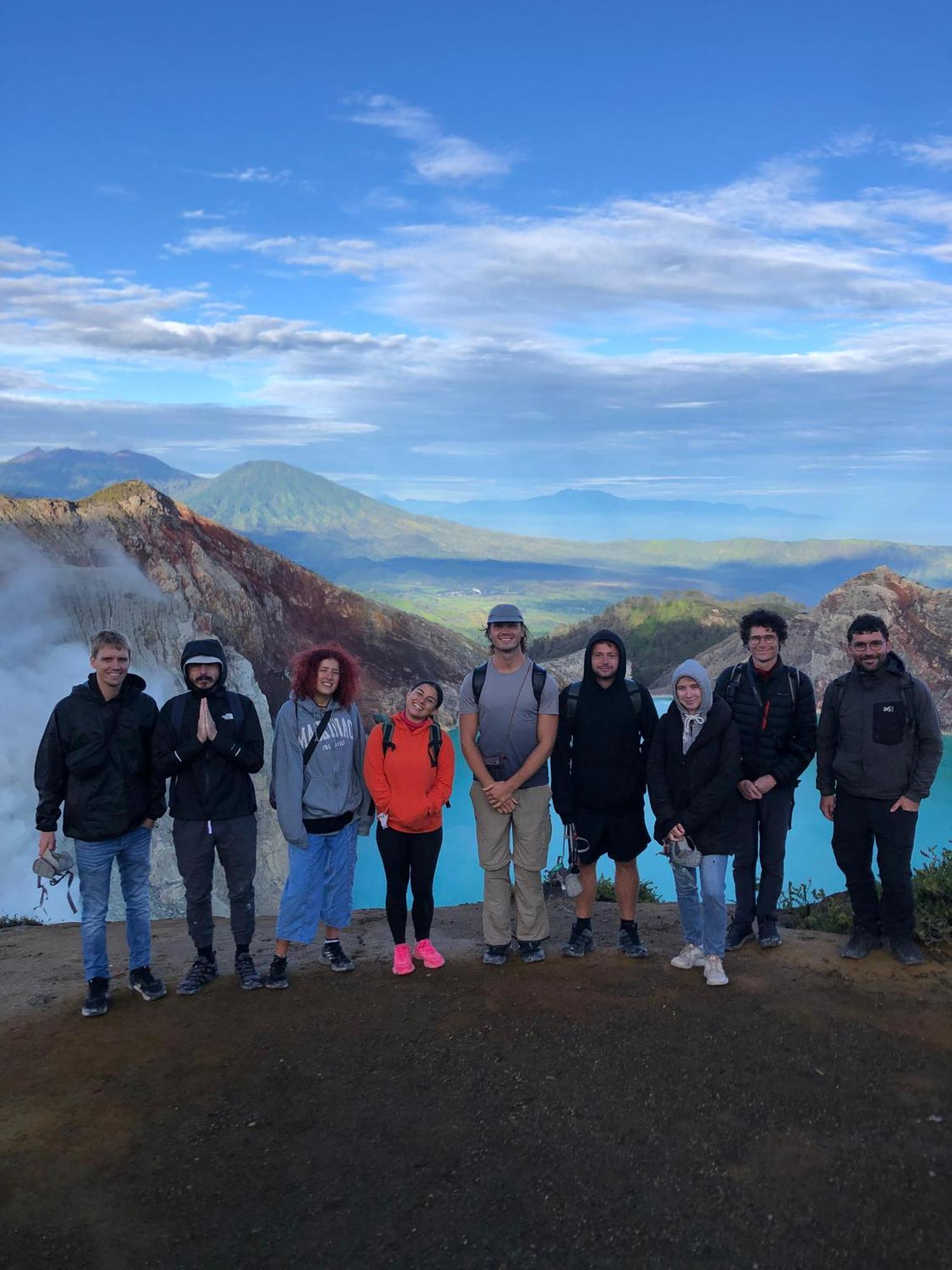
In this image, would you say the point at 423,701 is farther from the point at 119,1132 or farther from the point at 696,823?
the point at 119,1132

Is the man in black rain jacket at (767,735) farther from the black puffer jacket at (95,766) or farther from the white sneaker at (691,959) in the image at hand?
the black puffer jacket at (95,766)

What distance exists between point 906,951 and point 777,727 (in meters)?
1.65

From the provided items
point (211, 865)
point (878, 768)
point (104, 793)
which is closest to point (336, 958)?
point (211, 865)

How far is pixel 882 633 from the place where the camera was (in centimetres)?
558

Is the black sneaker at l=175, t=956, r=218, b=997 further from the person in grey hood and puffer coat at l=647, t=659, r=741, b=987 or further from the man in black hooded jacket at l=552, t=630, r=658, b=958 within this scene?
the person in grey hood and puffer coat at l=647, t=659, r=741, b=987

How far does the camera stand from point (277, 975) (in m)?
5.79

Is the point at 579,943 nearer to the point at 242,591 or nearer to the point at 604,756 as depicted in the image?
the point at 604,756

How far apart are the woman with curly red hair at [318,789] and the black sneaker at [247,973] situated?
0.08 m

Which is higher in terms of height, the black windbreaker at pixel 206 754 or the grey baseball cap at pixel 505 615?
the grey baseball cap at pixel 505 615

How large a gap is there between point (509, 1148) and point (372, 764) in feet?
7.60

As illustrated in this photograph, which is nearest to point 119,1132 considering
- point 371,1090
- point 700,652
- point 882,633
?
point 371,1090

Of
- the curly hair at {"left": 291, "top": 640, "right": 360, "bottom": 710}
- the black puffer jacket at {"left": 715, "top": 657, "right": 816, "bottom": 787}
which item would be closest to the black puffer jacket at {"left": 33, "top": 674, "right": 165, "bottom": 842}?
the curly hair at {"left": 291, "top": 640, "right": 360, "bottom": 710}

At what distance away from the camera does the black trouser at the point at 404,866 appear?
5625 mm

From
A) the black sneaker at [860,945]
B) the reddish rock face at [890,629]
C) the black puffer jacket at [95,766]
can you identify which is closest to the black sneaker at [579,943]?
the black sneaker at [860,945]
